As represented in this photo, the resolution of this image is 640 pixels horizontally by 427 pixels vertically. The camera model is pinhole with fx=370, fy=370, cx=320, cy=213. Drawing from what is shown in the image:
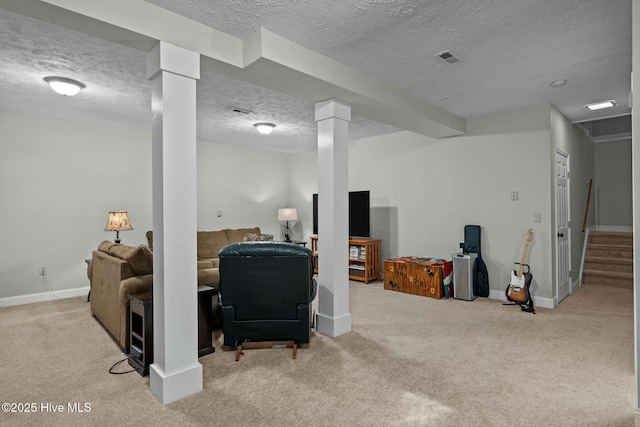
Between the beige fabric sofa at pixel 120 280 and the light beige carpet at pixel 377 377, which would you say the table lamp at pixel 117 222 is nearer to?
the beige fabric sofa at pixel 120 280

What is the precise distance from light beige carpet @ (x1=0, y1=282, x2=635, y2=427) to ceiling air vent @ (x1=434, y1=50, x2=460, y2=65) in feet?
8.09

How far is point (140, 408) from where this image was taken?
226 centimetres

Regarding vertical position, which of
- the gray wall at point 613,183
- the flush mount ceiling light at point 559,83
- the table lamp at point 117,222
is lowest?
the table lamp at point 117,222

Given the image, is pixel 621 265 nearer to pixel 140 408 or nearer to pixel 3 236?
pixel 140 408

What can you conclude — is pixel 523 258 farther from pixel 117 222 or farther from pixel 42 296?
pixel 42 296

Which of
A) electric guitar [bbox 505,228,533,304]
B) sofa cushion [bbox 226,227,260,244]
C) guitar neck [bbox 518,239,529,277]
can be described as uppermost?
sofa cushion [bbox 226,227,260,244]

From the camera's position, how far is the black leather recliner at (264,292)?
3006 mm

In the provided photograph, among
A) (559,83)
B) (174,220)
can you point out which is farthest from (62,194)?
(559,83)

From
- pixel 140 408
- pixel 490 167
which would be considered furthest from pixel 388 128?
pixel 140 408

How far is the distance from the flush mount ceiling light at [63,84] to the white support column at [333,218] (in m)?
2.37

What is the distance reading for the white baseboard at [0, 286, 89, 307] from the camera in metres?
4.68

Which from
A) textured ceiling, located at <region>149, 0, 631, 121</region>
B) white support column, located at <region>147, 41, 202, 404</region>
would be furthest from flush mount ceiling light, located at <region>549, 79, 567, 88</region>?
white support column, located at <region>147, 41, 202, 404</region>

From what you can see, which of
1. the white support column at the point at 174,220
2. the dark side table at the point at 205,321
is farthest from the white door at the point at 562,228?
the white support column at the point at 174,220

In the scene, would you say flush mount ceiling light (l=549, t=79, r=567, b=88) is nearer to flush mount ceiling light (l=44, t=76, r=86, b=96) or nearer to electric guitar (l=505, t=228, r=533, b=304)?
electric guitar (l=505, t=228, r=533, b=304)
